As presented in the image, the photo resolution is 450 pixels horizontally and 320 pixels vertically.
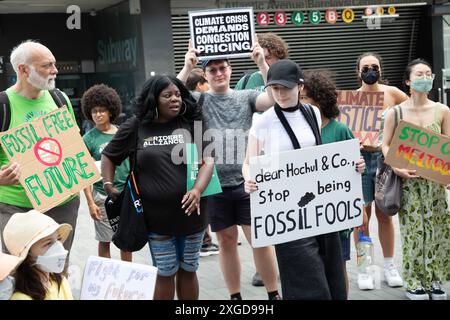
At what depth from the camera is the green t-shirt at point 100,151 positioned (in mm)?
6180

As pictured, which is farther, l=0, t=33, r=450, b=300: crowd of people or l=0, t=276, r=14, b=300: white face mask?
l=0, t=33, r=450, b=300: crowd of people

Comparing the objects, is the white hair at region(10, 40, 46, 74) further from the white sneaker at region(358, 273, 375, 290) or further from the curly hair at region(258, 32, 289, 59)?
the white sneaker at region(358, 273, 375, 290)

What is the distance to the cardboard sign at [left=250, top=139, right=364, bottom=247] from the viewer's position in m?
4.43

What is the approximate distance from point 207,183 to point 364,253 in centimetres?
198

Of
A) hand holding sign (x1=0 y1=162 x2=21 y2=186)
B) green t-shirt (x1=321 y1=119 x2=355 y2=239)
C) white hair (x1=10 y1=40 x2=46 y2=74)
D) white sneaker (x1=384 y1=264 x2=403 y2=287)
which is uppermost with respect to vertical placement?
white hair (x1=10 y1=40 x2=46 y2=74)

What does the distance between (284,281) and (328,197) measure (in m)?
0.60

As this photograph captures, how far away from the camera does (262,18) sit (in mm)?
16219

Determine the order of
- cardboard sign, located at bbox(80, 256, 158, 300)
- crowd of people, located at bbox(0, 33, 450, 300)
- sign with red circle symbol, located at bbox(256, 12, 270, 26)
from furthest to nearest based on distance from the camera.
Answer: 1. sign with red circle symbol, located at bbox(256, 12, 270, 26)
2. crowd of people, located at bbox(0, 33, 450, 300)
3. cardboard sign, located at bbox(80, 256, 158, 300)

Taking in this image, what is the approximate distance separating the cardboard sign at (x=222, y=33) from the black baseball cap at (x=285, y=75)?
1091 millimetres

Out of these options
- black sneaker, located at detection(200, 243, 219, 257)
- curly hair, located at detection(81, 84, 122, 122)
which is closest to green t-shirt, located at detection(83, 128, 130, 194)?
curly hair, located at detection(81, 84, 122, 122)

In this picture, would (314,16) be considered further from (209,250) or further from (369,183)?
A: (369,183)

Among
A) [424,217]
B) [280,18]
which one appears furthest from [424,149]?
[280,18]
